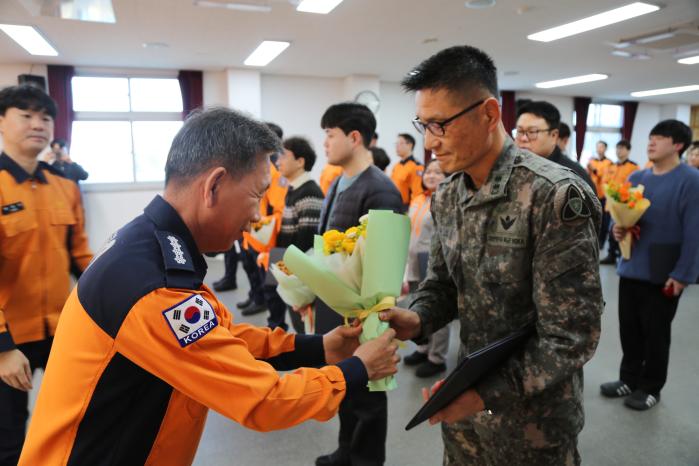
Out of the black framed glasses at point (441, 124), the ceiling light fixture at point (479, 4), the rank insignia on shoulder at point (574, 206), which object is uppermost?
the ceiling light fixture at point (479, 4)

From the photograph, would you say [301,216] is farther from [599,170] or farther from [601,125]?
[601,125]

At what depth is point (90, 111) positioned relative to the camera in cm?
832

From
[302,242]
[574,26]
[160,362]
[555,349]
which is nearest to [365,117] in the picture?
[302,242]

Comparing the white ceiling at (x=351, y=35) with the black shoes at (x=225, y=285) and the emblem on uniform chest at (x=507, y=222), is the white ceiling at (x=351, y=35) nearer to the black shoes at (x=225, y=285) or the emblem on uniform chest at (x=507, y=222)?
the black shoes at (x=225, y=285)

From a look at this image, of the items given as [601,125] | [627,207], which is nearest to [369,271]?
[627,207]

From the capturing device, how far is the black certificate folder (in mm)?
1009

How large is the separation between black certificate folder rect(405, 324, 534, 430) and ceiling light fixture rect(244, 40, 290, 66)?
655cm

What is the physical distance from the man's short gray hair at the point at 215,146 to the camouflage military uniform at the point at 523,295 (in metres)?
0.63

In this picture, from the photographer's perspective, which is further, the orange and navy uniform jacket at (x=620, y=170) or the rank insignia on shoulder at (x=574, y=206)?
the orange and navy uniform jacket at (x=620, y=170)

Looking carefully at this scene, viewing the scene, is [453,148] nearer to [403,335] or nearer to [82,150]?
[403,335]

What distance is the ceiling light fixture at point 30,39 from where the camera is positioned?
18.6 ft

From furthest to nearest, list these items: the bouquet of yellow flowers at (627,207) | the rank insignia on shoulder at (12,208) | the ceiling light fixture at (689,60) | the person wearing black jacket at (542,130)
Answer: the ceiling light fixture at (689,60) → the bouquet of yellow flowers at (627,207) → the person wearing black jacket at (542,130) → the rank insignia on shoulder at (12,208)

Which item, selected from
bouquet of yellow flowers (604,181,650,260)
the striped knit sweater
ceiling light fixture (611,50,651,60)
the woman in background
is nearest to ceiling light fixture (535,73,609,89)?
ceiling light fixture (611,50,651,60)

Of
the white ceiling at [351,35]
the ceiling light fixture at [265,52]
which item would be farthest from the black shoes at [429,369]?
the ceiling light fixture at [265,52]
